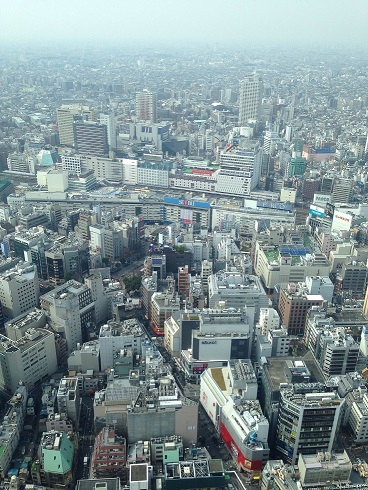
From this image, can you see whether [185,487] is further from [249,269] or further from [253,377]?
[249,269]

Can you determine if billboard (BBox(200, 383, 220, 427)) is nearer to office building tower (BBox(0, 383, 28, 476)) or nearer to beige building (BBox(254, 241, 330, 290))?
office building tower (BBox(0, 383, 28, 476))

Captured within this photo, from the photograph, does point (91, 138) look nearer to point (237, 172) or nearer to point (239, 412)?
point (237, 172)

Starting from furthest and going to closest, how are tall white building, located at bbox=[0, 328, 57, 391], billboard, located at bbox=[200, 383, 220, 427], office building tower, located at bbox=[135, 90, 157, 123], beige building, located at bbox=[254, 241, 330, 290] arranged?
office building tower, located at bbox=[135, 90, 157, 123] → beige building, located at bbox=[254, 241, 330, 290] → tall white building, located at bbox=[0, 328, 57, 391] → billboard, located at bbox=[200, 383, 220, 427]

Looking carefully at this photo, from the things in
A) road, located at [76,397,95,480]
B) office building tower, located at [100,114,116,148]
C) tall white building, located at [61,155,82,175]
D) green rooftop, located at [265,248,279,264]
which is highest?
office building tower, located at [100,114,116,148]

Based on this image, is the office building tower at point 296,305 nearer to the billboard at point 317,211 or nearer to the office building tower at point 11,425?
the office building tower at point 11,425

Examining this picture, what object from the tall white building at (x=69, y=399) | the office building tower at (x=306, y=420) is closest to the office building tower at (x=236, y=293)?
the office building tower at (x=306, y=420)

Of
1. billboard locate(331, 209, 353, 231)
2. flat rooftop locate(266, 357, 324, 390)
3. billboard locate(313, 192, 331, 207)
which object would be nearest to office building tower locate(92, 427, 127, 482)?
flat rooftop locate(266, 357, 324, 390)
